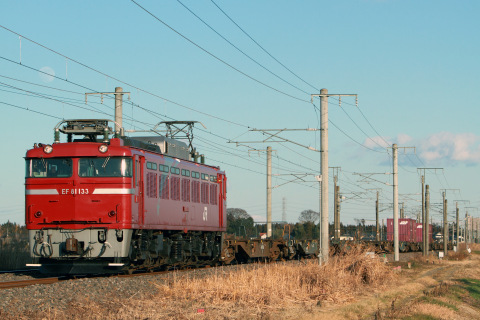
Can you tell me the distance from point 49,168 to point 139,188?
284 centimetres

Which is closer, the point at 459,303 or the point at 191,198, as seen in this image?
the point at 459,303

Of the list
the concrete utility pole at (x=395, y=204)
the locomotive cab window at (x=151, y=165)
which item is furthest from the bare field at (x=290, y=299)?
the concrete utility pole at (x=395, y=204)

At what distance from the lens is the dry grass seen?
1500 cm

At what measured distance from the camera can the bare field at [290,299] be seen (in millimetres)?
15258

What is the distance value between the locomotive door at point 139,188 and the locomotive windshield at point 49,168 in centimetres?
206

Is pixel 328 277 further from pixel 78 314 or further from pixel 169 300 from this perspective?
pixel 78 314

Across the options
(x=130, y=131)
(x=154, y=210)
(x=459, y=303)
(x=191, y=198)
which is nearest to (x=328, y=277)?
(x=459, y=303)

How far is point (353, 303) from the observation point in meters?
19.5

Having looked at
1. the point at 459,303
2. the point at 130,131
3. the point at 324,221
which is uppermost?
the point at 130,131

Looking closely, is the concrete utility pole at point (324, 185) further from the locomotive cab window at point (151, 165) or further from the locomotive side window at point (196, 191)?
the locomotive cab window at point (151, 165)

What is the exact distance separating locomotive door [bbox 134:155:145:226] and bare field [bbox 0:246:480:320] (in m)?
3.60

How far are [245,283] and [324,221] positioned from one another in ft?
42.6

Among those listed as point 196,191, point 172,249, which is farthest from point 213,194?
point 172,249

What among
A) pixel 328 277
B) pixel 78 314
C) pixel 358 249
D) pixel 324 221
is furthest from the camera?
pixel 324 221
